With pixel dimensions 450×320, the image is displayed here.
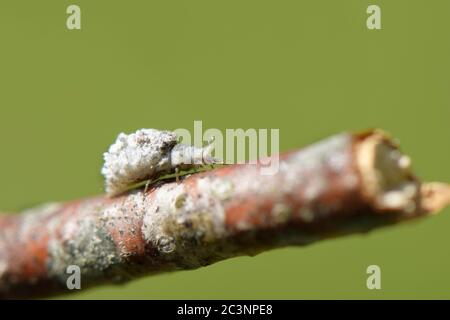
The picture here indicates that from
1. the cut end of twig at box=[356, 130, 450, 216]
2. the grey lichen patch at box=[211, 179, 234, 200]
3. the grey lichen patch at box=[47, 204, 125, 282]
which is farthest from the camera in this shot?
the grey lichen patch at box=[47, 204, 125, 282]

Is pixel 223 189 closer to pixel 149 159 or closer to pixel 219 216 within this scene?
pixel 219 216

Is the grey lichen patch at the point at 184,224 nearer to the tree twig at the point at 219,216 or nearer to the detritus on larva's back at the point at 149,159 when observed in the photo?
the tree twig at the point at 219,216

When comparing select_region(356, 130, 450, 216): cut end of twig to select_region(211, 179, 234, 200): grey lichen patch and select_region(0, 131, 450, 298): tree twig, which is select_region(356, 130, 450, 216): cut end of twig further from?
select_region(211, 179, 234, 200): grey lichen patch

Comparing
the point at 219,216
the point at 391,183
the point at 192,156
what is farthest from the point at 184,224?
the point at 391,183

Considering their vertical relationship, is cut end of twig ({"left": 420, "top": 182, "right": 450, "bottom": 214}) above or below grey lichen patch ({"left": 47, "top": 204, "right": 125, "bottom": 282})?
above

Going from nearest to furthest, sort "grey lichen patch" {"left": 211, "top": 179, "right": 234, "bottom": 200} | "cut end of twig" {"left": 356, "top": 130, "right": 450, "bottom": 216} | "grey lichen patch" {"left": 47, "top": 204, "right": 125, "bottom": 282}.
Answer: "cut end of twig" {"left": 356, "top": 130, "right": 450, "bottom": 216} < "grey lichen patch" {"left": 211, "top": 179, "right": 234, "bottom": 200} < "grey lichen patch" {"left": 47, "top": 204, "right": 125, "bottom": 282}

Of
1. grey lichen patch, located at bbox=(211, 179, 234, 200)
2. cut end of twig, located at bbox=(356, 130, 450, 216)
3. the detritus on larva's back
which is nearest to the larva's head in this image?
the detritus on larva's back

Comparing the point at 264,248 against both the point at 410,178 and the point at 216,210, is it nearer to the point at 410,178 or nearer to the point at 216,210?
the point at 216,210

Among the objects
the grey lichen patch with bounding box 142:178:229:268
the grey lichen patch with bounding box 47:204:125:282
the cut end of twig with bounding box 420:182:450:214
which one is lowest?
the grey lichen patch with bounding box 47:204:125:282

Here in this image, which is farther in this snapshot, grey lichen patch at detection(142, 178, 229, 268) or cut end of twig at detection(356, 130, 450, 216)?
grey lichen patch at detection(142, 178, 229, 268)
